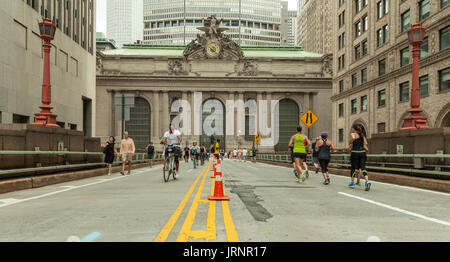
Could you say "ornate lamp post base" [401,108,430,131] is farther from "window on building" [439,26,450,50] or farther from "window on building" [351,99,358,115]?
"window on building" [351,99,358,115]

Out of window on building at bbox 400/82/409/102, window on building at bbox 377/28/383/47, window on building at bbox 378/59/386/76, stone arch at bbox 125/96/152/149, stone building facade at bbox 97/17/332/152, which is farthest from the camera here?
stone arch at bbox 125/96/152/149

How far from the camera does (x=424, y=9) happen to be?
31516mm

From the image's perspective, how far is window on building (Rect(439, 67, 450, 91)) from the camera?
28.2 meters

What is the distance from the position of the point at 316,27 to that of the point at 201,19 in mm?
47546

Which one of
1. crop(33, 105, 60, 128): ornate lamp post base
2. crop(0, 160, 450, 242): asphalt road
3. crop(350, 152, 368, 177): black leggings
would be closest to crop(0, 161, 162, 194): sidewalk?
crop(0, 160, 450, 242): asphalt road

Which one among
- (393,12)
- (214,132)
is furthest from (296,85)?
(393,12)

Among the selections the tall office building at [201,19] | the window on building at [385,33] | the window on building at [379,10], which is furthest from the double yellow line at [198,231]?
the tall office building at [201,19]

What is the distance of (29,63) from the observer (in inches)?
1262

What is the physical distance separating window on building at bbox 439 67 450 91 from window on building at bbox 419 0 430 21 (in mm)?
5119

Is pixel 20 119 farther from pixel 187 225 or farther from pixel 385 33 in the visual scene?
pixel 385 33

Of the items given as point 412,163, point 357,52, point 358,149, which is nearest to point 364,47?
point 357,52

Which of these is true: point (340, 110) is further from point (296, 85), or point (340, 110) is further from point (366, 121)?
point (296, 85)

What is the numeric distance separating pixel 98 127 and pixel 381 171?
64.8m

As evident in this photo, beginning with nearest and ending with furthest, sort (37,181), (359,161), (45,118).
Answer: (359,161)
(37,181)
(45,118)
